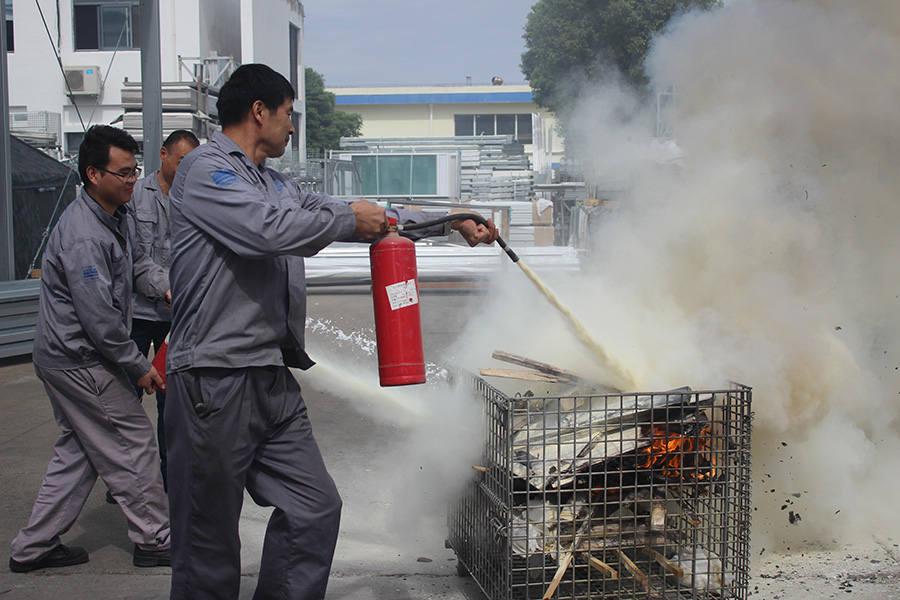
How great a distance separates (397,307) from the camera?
8.10 feet

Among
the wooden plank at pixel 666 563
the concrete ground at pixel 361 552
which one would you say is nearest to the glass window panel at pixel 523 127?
the concrete ground at pixel 361 552

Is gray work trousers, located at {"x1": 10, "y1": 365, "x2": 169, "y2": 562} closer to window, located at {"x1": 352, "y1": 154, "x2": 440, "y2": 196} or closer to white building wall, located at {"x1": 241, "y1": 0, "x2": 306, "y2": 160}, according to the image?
window, located at {"x1": 352, "y1": 154, "x2": 440, "y2": 196}

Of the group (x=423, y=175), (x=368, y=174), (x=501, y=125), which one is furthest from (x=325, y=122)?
(x=423, y=175)

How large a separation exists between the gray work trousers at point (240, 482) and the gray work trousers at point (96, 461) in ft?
3.32

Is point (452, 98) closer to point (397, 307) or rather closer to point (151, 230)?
point (151, 230)

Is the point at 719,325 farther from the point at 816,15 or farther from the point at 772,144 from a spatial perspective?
the point at 816,15

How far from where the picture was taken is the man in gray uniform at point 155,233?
12.7 ft

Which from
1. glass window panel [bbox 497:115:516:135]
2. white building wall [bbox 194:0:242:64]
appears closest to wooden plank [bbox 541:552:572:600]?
white building wall [bbox 194:0:242:64]

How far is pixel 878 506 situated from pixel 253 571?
2808 millimetres

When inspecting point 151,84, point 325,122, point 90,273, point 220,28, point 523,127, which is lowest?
point 90,273

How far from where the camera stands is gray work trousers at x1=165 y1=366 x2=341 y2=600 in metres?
2.21

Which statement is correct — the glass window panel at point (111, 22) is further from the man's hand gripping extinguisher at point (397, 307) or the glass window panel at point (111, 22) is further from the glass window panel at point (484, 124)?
the man's hand gripping extinguisher at point (397, 307)

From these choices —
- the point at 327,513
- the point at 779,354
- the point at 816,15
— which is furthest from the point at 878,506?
the point at 327,513

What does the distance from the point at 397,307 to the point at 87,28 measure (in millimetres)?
27662
